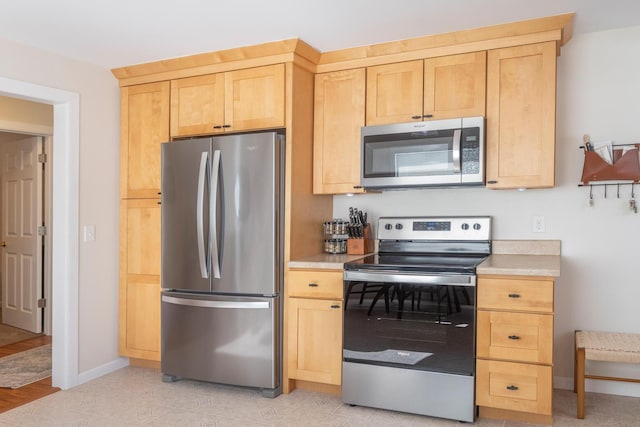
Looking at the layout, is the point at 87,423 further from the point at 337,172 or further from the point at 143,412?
the point at 337,172

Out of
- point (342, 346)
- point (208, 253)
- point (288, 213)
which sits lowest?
point (342, 346)

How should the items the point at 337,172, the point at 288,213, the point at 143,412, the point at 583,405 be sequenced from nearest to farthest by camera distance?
the point at 583,405
the point at 143,412
the point at 288,213
the point at 337,172

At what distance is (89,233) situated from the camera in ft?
11.6

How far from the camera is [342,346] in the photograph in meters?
2.98

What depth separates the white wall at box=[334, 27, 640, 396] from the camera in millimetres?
3043

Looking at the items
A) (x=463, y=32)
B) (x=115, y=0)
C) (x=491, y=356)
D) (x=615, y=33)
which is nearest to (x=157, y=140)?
(x=115, y=0)

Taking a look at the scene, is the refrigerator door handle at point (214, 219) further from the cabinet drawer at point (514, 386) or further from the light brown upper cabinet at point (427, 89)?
the cabinet drawer at point (514, 386)

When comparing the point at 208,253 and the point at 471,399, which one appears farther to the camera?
the point at 208,253

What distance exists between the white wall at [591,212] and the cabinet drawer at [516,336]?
743 mm

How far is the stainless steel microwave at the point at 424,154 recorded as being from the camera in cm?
294

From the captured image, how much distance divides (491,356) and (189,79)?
2.67 metres

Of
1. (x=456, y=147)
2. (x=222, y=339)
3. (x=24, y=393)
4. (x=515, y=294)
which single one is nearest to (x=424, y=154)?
(x=456, y=147)

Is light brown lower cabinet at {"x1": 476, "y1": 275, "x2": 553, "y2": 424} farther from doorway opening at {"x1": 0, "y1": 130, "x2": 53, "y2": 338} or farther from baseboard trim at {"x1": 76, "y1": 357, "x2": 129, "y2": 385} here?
doorway opening at {"x1": 0, "y1": 130, "x2": 53, "y2": 338}

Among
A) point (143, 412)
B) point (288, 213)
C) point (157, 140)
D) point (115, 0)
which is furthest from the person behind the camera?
point (157, 140)
